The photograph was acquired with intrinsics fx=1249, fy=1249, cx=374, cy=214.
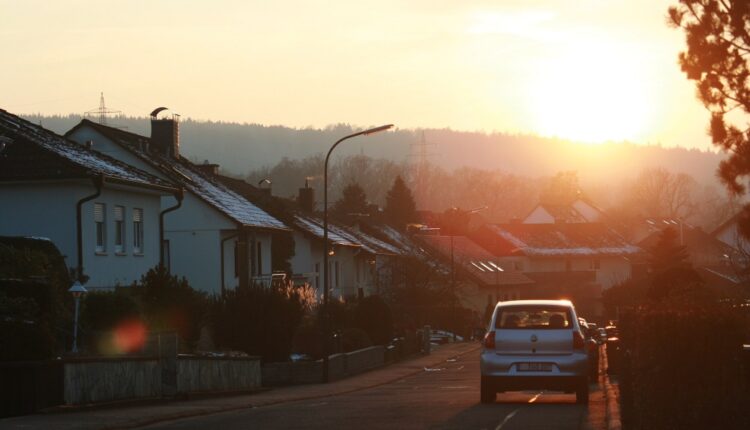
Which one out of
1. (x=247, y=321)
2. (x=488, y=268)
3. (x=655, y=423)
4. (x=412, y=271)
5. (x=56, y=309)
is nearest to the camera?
(x=655, y=423)

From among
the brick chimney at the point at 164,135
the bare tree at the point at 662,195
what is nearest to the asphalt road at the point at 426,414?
the brick chimney at the point at 164,135

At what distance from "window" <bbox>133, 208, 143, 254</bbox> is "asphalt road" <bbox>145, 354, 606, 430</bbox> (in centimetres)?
1372

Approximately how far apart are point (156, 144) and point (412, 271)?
26343 millimetres

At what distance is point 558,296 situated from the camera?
11381cm

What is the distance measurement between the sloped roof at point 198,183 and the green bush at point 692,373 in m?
36.8

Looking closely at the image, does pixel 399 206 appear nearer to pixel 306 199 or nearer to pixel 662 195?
pixel 306 199

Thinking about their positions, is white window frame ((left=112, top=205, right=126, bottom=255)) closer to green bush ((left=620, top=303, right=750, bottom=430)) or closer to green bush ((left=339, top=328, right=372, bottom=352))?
green bush ((left=339, top=328, right=372, bottom=352))

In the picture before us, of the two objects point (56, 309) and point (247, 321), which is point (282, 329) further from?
point (56, 309)

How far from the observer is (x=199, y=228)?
4997 cm

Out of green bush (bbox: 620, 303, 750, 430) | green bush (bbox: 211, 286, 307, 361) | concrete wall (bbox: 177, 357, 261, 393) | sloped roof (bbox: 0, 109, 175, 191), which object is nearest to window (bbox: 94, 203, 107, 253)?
sloped roof (bbox: 0, 109, 175, 191)

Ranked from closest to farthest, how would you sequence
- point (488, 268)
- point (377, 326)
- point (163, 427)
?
point (163, 427) → point (377, 326) → point (488, 268)

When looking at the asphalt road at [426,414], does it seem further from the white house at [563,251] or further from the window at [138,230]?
the white house at [563,251]

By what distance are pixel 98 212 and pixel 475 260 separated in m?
75.2

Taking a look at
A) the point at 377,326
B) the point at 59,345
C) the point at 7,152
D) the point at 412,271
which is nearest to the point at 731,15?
the point at 59,345
